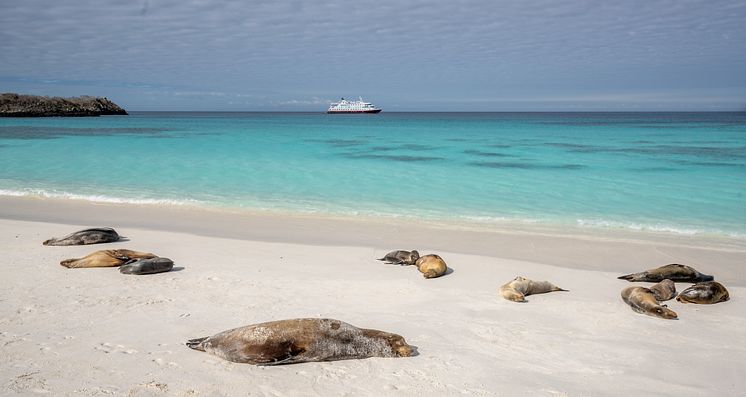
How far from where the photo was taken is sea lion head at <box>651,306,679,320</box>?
500 cm

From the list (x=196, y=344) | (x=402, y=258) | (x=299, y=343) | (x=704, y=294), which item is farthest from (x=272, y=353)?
(x=704, y=294)

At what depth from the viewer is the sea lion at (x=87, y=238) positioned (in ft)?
24.4

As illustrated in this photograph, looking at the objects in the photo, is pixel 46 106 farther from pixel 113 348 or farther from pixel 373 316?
pixel 373 316

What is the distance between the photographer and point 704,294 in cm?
543

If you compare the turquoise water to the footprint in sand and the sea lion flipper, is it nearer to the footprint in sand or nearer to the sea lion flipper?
the sea lion flipper

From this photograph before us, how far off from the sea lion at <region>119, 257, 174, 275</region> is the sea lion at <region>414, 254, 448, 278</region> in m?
3.09

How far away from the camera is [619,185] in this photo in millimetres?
14883

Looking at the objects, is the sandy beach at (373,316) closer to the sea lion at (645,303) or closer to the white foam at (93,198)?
the sea lion at (645,303)

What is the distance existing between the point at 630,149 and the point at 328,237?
23634mm

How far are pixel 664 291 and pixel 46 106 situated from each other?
88.5m

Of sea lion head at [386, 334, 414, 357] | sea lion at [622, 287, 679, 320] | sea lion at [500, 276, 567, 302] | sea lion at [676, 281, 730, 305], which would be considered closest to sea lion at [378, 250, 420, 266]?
sea lion at [500, 276, 567, 302]

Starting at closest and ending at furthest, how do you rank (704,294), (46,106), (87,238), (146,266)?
(704,294), (146,266), (87,238), (46,106)

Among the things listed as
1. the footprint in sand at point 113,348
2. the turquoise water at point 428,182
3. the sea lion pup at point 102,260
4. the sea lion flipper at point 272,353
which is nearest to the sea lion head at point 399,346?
the sea lion flipper at point 272,353

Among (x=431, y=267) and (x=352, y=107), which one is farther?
(x=352, y=107)
